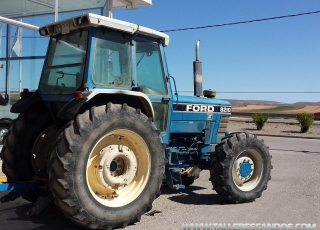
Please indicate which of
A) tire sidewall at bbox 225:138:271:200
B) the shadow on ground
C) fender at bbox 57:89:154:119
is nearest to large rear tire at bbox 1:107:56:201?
fender at bbox 57:89:154:119

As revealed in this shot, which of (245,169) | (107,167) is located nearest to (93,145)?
(107,167)

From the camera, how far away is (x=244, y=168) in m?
6.43

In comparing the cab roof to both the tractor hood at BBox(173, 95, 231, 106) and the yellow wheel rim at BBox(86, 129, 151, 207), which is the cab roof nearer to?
the tractor hood at BBox(173, 95, 231, 106)

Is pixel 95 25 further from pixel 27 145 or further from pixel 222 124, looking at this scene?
pixel 222 124

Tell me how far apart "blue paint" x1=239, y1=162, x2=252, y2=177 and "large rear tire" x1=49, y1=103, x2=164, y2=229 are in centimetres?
179

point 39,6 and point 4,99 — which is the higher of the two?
point 39,6

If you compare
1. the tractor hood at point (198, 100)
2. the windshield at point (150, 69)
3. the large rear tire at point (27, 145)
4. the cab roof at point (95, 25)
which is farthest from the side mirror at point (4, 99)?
the windshield at point (150, 69)

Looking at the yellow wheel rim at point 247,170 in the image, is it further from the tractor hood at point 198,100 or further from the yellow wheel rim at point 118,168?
the yellow wheel rim at point 118,168

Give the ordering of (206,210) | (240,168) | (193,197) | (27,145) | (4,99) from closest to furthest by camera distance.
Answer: (27,145)
(206,210)
(240,168)
(193,197)
(4,99)

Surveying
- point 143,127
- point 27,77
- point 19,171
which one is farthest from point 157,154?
point 27,77

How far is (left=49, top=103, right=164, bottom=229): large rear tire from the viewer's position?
432 cm

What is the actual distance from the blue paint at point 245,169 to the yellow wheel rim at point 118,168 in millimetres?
1974

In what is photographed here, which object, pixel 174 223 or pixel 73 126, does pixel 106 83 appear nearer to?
pixel 73 126

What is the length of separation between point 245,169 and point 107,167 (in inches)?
101
